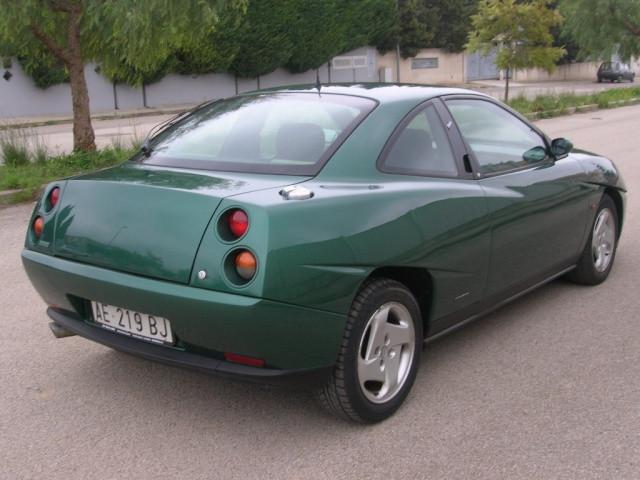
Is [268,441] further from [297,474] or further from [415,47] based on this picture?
[415,47]

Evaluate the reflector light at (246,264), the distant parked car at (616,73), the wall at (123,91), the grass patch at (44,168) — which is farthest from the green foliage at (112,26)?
the distant parked car at (616,73)

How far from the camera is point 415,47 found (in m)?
47.3

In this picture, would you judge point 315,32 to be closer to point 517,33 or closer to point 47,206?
point 517,33

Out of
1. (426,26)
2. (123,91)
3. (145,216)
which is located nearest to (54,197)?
(145,216)

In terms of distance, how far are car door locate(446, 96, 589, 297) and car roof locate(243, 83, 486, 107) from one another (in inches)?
4.9

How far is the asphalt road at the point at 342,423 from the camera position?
313cm

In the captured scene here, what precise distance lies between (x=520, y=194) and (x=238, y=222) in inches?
77.7

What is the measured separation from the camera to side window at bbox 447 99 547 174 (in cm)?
427

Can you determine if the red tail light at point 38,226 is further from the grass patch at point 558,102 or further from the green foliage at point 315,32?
the green foliage at point 315,32

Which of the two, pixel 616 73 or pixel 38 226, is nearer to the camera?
pixel 38 226

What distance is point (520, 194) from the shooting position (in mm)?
4355

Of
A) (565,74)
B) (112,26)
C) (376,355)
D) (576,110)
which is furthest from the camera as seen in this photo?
(565,74)

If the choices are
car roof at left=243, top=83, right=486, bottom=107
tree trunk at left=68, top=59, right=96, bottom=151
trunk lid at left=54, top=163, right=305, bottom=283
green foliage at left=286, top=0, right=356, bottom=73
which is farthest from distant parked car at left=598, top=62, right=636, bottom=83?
trunk lid at left=54, top=163, right=305, bottom=283

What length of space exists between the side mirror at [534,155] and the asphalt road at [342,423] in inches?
40.7
